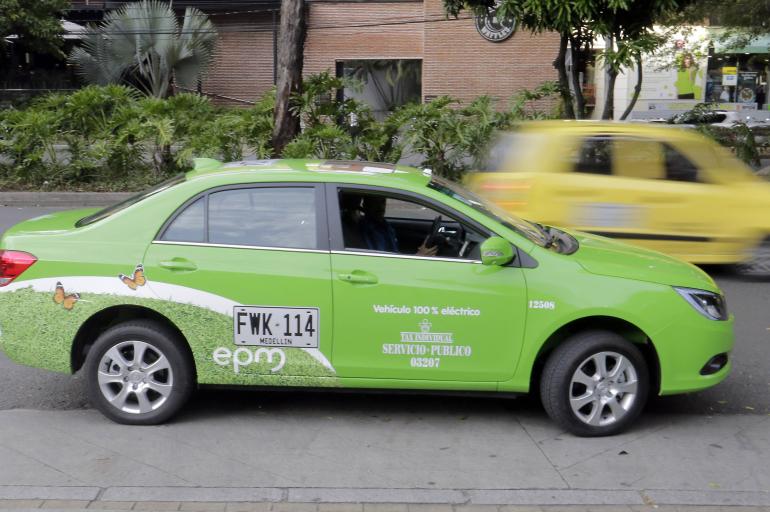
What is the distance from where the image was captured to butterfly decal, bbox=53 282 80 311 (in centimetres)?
521

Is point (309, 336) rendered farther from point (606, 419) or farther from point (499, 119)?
point (499, 119)

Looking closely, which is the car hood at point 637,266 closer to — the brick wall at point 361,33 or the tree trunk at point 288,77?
the tree trunk at point 288,77

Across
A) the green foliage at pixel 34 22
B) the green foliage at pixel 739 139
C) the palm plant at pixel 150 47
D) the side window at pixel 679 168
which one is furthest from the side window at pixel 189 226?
the green foliage at pixel 34 22

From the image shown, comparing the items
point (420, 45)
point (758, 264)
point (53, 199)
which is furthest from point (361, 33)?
point (758, 264)

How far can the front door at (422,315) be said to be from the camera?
513 centimetres

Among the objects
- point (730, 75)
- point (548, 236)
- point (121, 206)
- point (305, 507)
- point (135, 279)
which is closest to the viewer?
point (305, 507)

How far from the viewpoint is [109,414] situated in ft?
17.4

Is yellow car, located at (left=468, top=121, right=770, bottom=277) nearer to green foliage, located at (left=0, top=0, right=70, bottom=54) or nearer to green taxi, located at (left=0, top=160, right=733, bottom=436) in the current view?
green taxi, located at (left=0, top=160, right=733, bottom=436)

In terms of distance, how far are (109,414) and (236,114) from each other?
11.7 meters

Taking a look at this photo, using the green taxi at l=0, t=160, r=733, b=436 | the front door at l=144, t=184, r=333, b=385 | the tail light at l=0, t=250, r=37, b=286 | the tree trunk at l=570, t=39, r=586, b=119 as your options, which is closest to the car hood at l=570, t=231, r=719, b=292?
the green taxi at l=0, t=160, r=733, b=436

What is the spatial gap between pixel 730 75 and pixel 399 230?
103ft

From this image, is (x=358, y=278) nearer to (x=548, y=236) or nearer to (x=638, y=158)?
(x=548, y=236)

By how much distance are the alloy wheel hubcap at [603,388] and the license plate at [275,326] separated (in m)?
1.57

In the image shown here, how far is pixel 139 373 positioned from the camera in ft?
17.3
